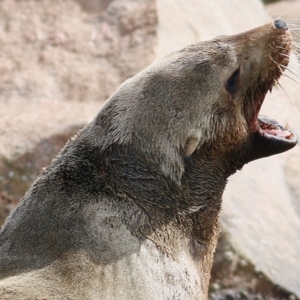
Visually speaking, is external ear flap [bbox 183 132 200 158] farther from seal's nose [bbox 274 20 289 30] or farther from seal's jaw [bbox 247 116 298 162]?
seal's nose [bbox 274 20 289 30]

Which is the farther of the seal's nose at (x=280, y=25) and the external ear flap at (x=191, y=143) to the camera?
the seal's nose at (x=280, y=25)

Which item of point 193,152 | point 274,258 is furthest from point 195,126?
point 274,258

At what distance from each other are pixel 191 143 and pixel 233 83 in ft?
1.66

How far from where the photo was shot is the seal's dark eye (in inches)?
196

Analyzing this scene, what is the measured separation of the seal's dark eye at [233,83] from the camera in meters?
4.98

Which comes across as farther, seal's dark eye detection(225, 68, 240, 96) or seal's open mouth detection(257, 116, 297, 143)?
seal's open mouth detection(257, 116, 297, 143)

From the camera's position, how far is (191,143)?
4.83m

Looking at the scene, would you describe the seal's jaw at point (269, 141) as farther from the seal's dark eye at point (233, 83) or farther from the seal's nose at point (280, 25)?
the seal's nose at point (280, 25)

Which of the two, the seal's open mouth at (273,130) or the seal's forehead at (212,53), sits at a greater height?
the seal's forehead at (212,53)

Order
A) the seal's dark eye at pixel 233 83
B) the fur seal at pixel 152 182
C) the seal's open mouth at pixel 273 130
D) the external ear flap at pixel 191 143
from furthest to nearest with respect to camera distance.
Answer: the seal's open mouth at pixel 273 130, the seal's dark eye at pixel 233 83, the external ear flap at pixel 191 143, the fur seal at pixel 152 182

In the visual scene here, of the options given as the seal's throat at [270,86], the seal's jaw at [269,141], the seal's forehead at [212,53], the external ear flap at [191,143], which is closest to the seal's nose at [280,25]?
the seal's throat at [270,86]

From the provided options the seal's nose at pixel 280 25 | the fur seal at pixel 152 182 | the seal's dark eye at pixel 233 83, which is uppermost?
the seal's nose at pixel 280 25

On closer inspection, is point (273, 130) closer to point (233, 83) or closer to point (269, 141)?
point (269, 141)

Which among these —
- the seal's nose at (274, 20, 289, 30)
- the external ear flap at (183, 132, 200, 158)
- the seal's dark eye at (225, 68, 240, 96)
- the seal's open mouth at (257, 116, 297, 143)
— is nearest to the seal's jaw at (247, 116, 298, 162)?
the seal's open mouth at (257, 116, 297, 143)
